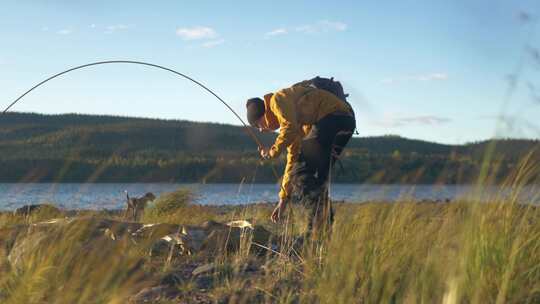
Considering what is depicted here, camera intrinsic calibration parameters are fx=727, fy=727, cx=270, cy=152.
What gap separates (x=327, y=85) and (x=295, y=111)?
0.45m

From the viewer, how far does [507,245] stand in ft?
12.0

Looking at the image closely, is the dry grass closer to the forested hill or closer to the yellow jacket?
the yellow jacket

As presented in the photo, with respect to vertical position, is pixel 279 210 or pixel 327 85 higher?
pixel 327 85

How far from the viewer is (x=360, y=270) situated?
3877 mm

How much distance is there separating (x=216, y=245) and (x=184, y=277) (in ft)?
3.05

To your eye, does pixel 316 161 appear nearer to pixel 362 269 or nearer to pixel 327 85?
pixel 327 85

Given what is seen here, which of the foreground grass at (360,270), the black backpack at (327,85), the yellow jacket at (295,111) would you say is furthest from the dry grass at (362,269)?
the black backpack at (327,85)

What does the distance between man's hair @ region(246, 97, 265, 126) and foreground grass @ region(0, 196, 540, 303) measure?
1335 millimetres

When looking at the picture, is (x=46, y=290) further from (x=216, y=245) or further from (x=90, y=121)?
(x=90, y=121)

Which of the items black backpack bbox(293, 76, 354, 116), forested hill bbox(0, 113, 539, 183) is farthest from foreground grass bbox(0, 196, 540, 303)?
forested hill bbox(0, 113, 539, 183)

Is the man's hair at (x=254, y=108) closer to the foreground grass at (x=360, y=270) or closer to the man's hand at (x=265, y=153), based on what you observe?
the man's hand at (x=265, y=153)

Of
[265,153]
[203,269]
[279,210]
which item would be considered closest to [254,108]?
[265,153]

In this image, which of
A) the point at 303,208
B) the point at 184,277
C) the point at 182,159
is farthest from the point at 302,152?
the point at 182,159

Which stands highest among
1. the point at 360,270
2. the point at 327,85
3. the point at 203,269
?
the point at 327,85
